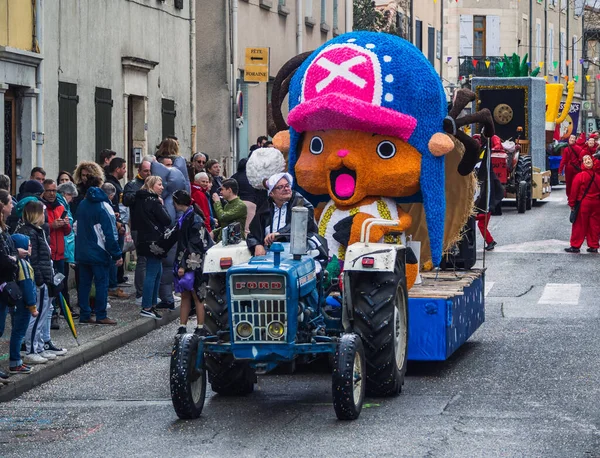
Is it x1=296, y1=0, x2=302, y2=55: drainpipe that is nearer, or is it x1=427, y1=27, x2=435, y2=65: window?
x1=296, y1=0, x2=302, y2=55: drainpipe

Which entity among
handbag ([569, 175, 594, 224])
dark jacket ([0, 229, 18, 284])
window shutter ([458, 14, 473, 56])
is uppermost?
window shutter ([458, 14, 473, 56])

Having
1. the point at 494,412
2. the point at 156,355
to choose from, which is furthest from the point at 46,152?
the point at 494,412

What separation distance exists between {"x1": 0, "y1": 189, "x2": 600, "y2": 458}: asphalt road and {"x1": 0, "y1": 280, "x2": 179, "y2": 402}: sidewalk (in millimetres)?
120

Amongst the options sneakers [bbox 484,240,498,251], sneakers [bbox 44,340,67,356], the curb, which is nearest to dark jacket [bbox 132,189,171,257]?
the curb

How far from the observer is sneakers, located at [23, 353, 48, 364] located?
12.4 meters

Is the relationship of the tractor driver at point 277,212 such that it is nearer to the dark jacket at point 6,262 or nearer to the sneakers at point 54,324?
the dark jacket at point 6,262

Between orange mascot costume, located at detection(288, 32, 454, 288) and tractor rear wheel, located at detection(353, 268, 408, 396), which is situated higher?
orange mascot costume, located at detection(288, 32, 454, 288)

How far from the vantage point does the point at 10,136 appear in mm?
19219

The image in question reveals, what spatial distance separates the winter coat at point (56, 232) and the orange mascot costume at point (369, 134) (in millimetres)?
3148

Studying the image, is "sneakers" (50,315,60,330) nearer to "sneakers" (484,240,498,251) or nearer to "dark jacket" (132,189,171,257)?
"dark jacket" (132,189,171,257)

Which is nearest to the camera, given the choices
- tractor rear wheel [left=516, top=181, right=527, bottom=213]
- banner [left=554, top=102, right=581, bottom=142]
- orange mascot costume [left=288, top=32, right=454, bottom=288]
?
orange mascot costume [left=288, top=32, right=454, bottom=288]

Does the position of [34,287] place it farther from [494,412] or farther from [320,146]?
[494,412]

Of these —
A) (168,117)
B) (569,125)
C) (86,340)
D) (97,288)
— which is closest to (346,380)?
(86,340)

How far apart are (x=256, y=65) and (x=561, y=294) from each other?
12459 mm
